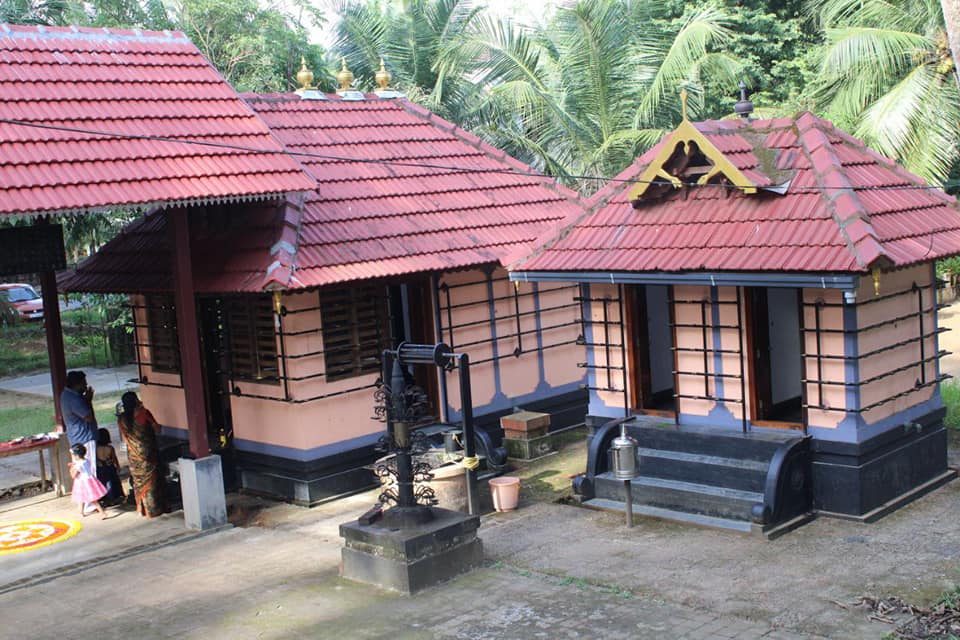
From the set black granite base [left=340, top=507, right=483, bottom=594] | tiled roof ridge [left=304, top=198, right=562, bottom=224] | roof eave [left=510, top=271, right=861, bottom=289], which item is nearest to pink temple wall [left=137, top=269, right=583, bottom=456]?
tiled roof ridge [left=304, top=198, right=562, bottom=224]

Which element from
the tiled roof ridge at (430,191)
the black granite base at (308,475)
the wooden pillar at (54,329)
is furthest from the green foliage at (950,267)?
the wooden pillar at (54,329)

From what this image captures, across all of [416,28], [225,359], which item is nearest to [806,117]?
[225,359]

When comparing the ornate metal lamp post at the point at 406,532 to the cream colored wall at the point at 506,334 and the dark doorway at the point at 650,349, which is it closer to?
the dark doorway at the point at 650,349

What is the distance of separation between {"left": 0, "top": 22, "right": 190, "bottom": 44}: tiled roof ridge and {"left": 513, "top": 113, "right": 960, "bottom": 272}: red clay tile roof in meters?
5.14

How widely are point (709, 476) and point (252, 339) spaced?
18.8ft

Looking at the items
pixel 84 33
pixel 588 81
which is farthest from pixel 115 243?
pixel 588 81

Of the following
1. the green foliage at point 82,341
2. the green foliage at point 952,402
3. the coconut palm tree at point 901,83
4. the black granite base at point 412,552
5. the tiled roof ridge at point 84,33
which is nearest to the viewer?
the black granite base at point 412,552

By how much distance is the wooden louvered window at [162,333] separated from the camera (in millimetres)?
14070

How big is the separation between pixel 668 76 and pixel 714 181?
9957mm

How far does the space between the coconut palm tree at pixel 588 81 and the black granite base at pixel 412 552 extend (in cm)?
1204

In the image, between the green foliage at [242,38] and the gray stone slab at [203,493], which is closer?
the gray stone slab at [203,493]

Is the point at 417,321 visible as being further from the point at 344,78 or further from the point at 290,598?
the point at 290,598

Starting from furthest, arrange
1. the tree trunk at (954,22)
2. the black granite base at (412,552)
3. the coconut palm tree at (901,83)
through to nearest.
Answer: the coconut palm tree at (901,83), the black granite base at (412,552), the tree trunk at (954,22)

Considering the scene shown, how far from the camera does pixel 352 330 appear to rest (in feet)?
42.7
